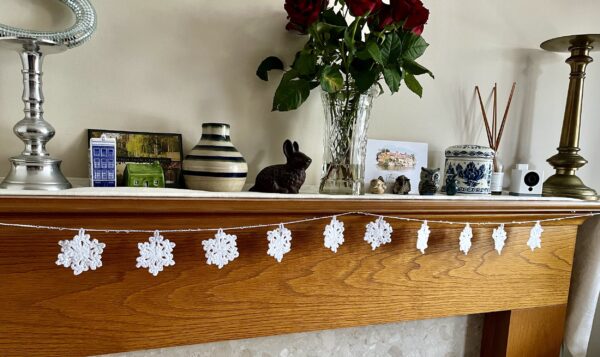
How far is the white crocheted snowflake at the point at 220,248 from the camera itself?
66cm

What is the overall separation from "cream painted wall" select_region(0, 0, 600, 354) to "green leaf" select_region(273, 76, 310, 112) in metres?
0.10

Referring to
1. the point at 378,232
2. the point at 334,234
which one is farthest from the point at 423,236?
the point at 334,234

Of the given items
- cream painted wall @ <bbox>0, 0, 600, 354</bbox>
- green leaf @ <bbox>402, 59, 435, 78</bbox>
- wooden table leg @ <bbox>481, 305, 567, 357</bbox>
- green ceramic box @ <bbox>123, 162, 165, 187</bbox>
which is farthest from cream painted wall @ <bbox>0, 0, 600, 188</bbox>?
wooden table leg @ <bbox>481, 305, 567, 357</bbox>

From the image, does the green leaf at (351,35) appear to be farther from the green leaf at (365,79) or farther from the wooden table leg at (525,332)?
the wooden table leg at (525,332)

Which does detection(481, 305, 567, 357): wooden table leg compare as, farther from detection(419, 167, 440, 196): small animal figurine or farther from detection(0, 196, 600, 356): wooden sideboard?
detection(419, 167, 440, 196): small animal figurine

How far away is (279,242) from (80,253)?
1.09 feet

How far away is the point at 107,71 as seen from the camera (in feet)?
2.51

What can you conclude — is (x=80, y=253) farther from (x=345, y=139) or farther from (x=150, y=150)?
(x=345, y=139)

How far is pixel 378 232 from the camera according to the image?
0.77 meters

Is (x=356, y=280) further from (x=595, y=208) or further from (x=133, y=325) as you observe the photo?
(x=595, y=208)

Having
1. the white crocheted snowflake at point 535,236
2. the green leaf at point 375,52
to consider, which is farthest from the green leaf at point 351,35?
the white crocheted snowflake at point 535,236

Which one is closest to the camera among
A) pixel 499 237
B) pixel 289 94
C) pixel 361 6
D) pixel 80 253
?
pixel 80 253

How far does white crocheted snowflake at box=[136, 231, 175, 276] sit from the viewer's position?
63 centimetres

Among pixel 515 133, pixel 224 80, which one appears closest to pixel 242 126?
pixel 224 80
